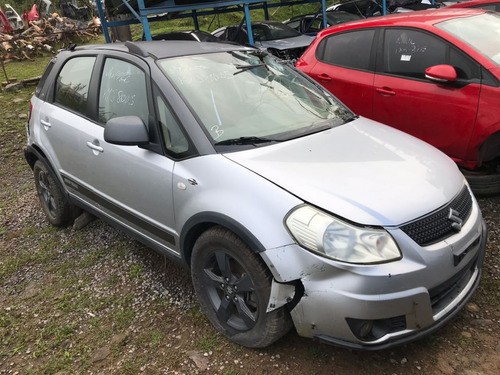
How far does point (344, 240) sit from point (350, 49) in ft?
10.8

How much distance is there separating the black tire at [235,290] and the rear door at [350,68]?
2.74 m

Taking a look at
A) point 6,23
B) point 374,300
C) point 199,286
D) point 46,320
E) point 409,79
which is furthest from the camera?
point 6,23

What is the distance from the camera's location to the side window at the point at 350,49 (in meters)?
4.68

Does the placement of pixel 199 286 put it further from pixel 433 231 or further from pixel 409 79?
pixel 409 79

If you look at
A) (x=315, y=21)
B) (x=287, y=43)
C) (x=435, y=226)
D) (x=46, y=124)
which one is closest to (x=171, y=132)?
(x=435, y=226)

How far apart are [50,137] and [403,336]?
3190mm

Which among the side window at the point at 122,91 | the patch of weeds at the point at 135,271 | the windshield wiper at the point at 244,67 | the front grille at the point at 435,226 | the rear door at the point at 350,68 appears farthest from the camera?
the rear door at the point at 350,68

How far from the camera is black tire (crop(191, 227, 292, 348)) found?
90.9 inches

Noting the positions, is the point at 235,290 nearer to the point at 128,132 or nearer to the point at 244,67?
the point at 128,132

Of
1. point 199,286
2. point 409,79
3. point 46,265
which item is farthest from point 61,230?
point 409,79

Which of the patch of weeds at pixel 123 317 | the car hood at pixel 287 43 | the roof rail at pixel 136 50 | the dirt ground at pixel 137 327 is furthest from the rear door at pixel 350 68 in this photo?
the car hood at pixel 287 43

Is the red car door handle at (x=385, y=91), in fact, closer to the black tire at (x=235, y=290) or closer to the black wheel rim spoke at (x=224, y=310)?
the black tire at (x=235, y=290)

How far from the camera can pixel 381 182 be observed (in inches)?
92.1

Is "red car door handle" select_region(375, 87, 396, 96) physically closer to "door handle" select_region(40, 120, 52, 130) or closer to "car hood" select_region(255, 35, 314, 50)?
"door handle" select_region(40, 120, 52, 130)
